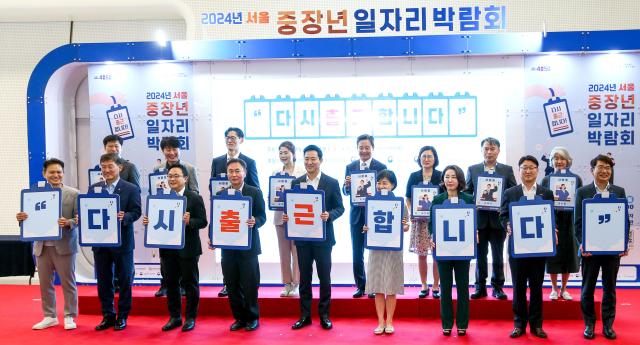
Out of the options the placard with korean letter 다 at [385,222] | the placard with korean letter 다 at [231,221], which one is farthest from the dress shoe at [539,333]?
the placard with korean letter 다 at [231,221]

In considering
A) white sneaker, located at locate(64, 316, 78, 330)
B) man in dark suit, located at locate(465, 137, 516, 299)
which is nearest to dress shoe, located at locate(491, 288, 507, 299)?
man in dark suit, located at locate(465, 137, 516, 299)

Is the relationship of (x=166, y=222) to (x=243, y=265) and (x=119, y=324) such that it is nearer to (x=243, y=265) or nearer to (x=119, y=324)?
(x=243, y=265)

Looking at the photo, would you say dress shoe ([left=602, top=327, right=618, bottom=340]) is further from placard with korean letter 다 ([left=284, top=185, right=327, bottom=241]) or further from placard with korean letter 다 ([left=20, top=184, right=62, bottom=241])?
placard with korean letter 다 ([left=20, top=184, right=62, bottom=241])

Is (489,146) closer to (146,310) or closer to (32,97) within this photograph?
(146,310)

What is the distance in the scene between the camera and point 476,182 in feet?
20.6

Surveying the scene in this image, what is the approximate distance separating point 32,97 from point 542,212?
599cm

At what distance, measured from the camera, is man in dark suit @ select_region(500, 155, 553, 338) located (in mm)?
5496

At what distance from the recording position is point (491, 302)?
6266mm

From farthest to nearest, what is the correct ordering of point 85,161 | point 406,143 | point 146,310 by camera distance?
point 85,161 < point 406,143 < point 146,310

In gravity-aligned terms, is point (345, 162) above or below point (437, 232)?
above

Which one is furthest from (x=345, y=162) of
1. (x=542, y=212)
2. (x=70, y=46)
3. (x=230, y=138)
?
(x=70, y=46)

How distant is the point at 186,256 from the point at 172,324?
69cm

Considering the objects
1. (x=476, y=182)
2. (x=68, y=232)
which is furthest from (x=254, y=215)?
(x=476, y=182)

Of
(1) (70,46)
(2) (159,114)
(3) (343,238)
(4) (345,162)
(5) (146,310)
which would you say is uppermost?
(1) (70,46)
